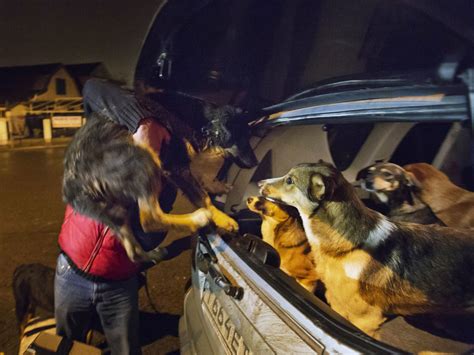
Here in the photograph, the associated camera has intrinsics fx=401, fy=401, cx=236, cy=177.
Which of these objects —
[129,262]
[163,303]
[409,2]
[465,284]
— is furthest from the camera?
[163,303]

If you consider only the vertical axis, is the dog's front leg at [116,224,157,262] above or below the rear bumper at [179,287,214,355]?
above

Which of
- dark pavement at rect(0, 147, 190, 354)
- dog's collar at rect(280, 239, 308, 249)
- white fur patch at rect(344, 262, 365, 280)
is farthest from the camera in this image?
dark pavement at rect(0, 147, 190, 354)

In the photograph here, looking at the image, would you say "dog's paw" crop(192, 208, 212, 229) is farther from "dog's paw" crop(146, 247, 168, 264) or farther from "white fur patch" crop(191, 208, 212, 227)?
"dog's paw" crop(146, 247, 168, 264)

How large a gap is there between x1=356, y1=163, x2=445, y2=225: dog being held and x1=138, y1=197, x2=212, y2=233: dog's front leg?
0.97 metres

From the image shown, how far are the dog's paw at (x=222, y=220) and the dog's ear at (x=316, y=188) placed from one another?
0.45 meters

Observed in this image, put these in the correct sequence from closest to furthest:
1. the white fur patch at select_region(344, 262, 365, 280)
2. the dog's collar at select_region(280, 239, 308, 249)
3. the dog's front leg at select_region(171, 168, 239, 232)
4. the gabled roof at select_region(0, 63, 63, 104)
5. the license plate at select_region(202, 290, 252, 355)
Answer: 1. the license plate at select_region(202, 290, 252, 355)
2. the white fur patch at select_region(344, 262, 365, 280)
3. the dog's front leg at select_region(171, 168, 239, 232)
4. the gabled roof at select_region(0, 63, 63, 104)
5. the dog's collar at select_region(280, 239, 308, 249)

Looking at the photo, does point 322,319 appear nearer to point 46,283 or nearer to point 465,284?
point 465,284

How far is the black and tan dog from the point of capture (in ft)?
5.34

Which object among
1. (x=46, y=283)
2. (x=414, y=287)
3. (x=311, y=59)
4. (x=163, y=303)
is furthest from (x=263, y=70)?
(x=163, y=303)

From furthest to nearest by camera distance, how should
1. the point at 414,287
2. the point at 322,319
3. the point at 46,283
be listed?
the point at 46,283 → the point at 414,287 → the point at 322,319

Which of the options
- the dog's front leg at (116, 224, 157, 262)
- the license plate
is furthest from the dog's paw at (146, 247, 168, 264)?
the license plate

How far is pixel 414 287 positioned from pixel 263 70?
113 cm

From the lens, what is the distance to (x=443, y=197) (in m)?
1.88

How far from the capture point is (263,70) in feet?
5.88
